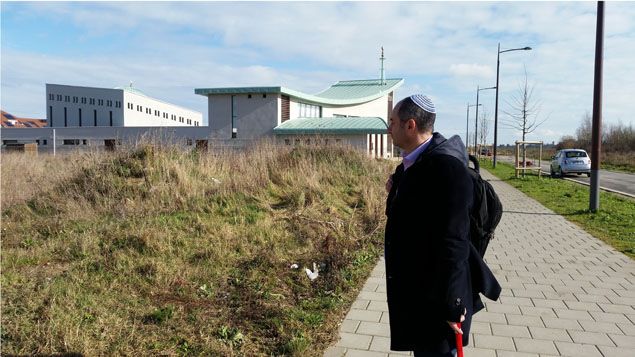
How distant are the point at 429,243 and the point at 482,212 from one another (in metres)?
0.38

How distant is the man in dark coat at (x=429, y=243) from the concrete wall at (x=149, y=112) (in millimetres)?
54261

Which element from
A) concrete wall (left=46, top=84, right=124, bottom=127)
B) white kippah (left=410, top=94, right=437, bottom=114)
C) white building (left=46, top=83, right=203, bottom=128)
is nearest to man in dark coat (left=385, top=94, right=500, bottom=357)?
white kippah (left=410, top=94, right=437, bottom=114)

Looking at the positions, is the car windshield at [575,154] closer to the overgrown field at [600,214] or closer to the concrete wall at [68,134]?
the overgrown field at [600,214]

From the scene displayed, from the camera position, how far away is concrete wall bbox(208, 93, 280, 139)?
1466 inches

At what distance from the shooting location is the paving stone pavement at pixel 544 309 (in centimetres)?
396

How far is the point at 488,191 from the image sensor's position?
8.28ft

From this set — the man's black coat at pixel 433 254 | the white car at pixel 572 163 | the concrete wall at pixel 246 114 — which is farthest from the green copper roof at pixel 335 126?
the man's black coat at pixel 433 254

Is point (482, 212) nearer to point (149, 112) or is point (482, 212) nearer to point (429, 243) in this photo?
point (429, 243)

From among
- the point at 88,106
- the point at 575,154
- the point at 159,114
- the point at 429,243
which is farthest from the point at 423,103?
the point at 159,114

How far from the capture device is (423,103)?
2482 millimetres

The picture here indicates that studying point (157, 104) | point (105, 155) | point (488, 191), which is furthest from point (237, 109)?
point (488, 191)

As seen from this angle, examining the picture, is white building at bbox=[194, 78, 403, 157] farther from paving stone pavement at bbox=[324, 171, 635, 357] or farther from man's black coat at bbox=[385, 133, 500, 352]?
man's black coat at bbox=[385, 133, 500, 352]

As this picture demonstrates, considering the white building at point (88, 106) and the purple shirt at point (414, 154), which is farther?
the white building at point (88, 106)

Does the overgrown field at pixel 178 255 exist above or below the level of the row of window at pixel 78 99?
below
